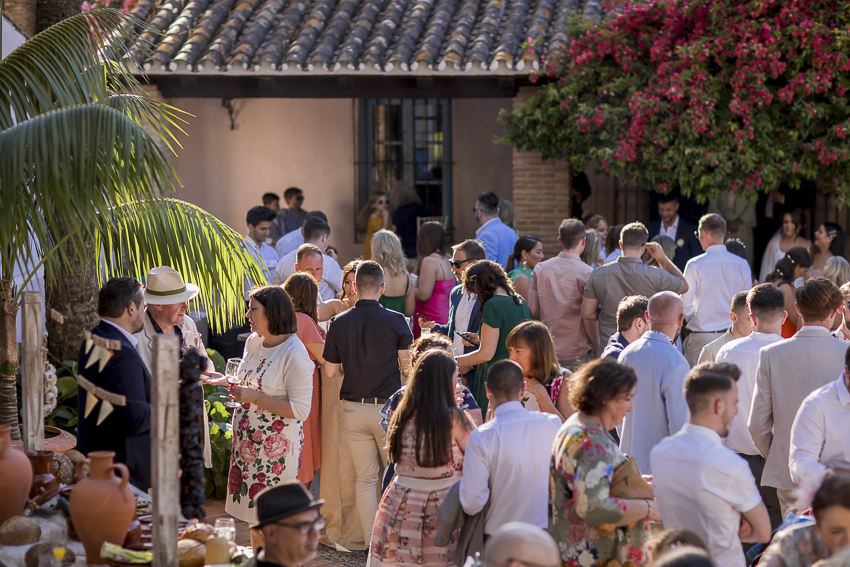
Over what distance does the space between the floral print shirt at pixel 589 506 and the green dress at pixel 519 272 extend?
12.8 ft

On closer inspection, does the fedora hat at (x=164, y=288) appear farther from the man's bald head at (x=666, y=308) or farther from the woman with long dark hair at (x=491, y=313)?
the man's bald head at (x=666, y=308)

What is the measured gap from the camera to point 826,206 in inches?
494

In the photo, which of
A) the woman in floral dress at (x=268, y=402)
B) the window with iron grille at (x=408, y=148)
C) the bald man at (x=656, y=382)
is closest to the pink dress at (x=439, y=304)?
the woman in floral dress at (x=268, y=402)

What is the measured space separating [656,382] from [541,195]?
277 inches

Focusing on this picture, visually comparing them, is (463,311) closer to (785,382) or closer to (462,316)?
(462,316)

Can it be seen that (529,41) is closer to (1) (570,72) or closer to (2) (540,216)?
(1) (570,72)

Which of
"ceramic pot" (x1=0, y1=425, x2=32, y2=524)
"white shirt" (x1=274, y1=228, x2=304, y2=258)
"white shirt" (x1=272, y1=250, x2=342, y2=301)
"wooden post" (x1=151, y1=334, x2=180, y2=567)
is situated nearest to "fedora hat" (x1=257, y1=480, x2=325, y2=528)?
"wooden post" (x1=151, y1=334, x2=180, y2=567)

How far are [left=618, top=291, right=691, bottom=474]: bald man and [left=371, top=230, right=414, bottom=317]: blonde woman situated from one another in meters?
2.55

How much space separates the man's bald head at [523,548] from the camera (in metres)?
2.53

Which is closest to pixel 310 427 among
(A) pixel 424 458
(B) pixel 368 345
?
(B) pixel 368 345

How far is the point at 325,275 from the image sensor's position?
24.5 feet

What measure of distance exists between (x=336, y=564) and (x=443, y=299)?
2420 millimetres

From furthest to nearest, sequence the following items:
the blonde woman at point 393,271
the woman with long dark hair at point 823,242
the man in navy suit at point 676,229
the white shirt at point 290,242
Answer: the man in navy suit at point 676,229 → the woman with long dark hair at point 823,242 → the white shirt at point 290,242 → the blonde woman at point 393,271

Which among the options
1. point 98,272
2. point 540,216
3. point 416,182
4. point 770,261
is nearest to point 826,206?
point 770,261
